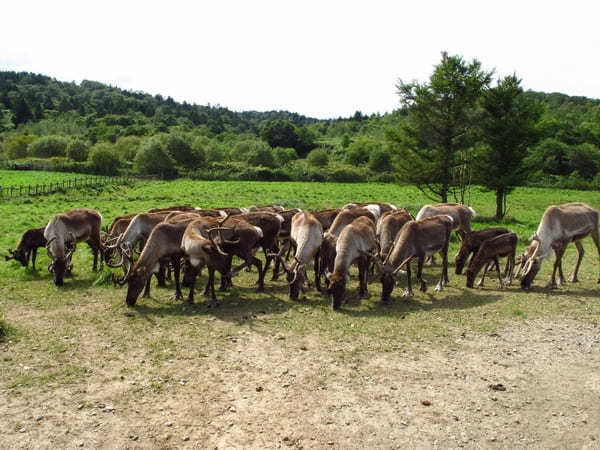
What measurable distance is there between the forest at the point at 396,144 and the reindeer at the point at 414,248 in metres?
11.6

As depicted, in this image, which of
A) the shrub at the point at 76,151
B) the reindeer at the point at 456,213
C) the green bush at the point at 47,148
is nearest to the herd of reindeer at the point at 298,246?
the reindeer at the point at 456,213

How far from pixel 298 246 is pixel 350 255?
1.65m

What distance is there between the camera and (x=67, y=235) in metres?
13.5

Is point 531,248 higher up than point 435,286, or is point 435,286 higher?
point 531,248

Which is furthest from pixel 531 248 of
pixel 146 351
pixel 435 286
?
pixel 146 351

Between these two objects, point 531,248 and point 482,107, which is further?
point 482,107

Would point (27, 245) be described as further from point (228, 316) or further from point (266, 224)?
point (228, 316)

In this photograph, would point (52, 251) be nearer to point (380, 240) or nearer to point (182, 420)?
point (182, 420)

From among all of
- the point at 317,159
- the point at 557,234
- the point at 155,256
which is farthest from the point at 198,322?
the point at 317,159

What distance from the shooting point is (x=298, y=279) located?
11703mm

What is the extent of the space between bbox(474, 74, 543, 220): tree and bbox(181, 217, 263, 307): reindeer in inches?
729

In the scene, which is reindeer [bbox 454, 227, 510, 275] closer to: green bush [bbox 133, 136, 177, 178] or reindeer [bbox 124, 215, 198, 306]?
reindeer [bbox 124, 215, 198, 306]

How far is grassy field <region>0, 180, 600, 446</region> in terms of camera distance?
7617mm

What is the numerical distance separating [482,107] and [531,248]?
51.6ft
